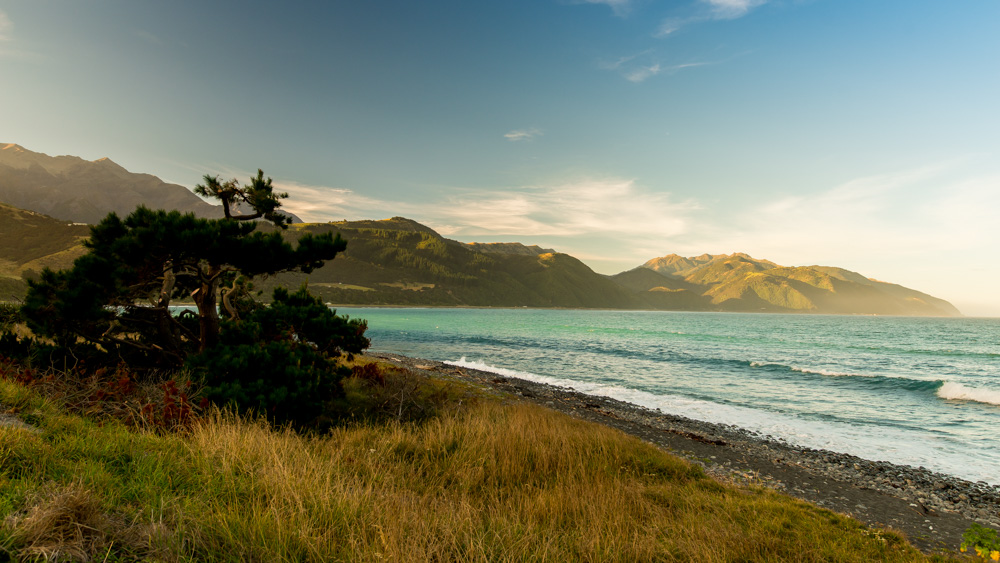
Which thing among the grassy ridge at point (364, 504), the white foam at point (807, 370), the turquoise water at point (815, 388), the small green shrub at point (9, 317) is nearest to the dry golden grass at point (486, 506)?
the grassy ridge at point (364, 504)

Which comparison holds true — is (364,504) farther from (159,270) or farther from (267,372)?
(159,270)

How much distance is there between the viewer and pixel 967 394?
20891 mm

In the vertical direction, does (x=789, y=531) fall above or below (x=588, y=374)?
above

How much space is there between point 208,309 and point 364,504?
25.2 ft

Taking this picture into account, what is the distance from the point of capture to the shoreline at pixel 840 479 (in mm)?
7676

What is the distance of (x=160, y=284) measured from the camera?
9375 mm

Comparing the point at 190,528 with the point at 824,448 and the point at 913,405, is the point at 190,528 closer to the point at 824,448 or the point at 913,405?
the point at 824,448

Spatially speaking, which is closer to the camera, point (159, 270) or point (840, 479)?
point (159, 270)

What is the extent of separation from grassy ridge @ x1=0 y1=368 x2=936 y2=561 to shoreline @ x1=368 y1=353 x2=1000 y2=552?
6.71ft

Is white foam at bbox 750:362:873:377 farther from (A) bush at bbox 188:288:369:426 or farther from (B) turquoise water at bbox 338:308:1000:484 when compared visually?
(A) bush at bbox 188:288:369:426

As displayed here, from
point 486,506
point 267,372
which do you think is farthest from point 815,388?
point 267,372

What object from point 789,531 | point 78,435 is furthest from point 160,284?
point 789,531

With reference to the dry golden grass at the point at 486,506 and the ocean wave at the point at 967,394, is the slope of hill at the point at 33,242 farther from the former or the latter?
the ocean wave at the point at 967,394

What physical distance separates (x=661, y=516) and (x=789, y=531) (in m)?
1.87
